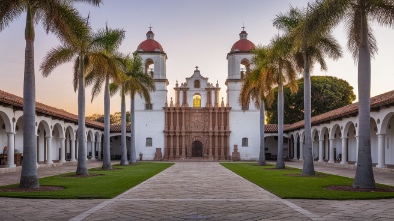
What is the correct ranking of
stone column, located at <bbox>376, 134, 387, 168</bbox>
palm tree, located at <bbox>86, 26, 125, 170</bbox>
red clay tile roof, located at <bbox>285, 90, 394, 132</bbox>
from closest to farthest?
red clay tile roof, located at <bbox>285, 90, 394, 132</bbox>
palm tree, located at <bbox>86, 26, 125, 170</bbox>
stone column, located at <bbox>376, 134, 387, 168</bbox>

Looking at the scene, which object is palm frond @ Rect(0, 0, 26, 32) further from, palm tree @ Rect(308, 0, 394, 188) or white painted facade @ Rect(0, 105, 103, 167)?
palm tree @ Rect(308, 0, 394, 188)

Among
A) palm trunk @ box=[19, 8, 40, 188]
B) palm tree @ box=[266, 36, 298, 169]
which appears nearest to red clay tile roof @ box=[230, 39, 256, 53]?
palm tree @ box=[266, 36, 298, 169]

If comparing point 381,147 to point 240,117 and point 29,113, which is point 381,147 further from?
point 240,117

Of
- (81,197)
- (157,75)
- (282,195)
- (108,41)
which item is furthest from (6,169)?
(157,75)

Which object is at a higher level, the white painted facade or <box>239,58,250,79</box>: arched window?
<box>239,58,250,79</box>: arched window

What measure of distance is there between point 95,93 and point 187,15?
1016 centimetres

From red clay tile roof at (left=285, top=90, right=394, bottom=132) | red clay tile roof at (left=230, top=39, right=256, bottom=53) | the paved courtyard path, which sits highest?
red clay tile roof at (left=230, top=39, right=256, bottom=53)

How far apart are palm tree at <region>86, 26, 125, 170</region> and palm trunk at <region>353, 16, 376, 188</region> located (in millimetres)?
12937

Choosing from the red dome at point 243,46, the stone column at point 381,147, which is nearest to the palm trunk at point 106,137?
the stone column at point 381,147

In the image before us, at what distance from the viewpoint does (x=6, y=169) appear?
2434cm

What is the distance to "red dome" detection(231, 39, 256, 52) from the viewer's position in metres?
51.8

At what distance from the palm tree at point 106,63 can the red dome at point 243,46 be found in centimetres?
2561

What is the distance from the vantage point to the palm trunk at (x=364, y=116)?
14.8 metres

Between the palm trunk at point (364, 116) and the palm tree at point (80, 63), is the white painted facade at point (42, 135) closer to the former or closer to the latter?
the palm tree at point (80, 63)
